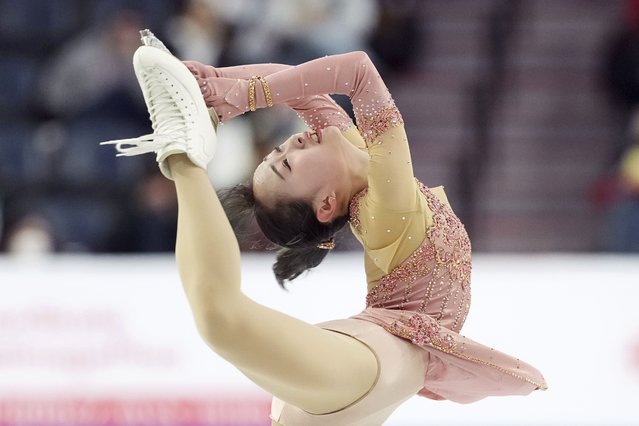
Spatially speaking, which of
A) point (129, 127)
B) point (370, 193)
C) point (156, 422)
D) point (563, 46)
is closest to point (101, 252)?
point (129, 127)

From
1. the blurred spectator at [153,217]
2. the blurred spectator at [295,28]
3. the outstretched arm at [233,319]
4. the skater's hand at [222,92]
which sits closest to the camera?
the outstretched arm at [233,319]

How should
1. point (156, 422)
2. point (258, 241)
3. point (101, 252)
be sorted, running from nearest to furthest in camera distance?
point (258, 241)
point (156, 422)
point (101, 252)

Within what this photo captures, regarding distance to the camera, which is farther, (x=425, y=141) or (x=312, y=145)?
(x=425, y=141)

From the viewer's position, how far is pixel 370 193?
2.80m

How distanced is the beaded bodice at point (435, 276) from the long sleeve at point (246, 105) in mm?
258

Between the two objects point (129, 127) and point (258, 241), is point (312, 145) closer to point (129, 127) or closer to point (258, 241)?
point (258, 241)

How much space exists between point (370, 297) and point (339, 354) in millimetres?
432

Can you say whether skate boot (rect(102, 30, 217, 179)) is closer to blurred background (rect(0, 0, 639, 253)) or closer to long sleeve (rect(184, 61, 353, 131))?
long sleeve (rect(184, 61, 353, 131))

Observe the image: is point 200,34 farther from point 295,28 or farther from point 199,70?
point 199,70

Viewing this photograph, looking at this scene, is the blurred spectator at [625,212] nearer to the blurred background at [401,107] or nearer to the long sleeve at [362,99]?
the blurred background at [401,107]

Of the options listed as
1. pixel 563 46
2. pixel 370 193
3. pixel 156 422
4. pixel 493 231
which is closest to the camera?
pixel 370 193

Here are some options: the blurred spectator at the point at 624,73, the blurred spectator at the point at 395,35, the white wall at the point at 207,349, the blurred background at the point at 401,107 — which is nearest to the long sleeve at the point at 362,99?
the white wall at the point at 207,349

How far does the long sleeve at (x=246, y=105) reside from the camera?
8.75 ft

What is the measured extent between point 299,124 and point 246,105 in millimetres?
2673
